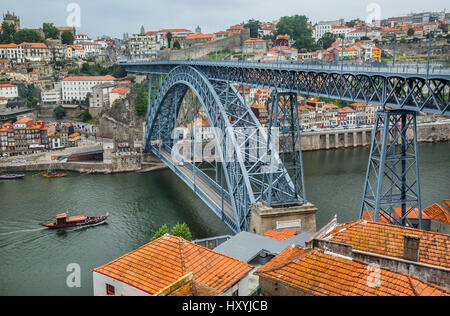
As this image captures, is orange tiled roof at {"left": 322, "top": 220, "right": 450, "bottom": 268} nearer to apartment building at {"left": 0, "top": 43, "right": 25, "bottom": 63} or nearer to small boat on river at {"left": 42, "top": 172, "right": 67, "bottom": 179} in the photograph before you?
small boat on river at {"left": 42, "top": 172, "right": 67, "bottom": 179}

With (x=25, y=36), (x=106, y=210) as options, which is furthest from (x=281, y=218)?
(x=25, y=36)

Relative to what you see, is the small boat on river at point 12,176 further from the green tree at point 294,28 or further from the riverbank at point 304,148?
the green tree at point 294,28

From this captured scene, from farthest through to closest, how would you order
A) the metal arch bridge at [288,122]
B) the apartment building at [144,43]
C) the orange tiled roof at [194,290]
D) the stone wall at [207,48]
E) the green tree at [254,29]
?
the green tree at [254,29], the apartment building at [144,43], the stone wall at [207,48], the metal arch bridge at [288,122], the orange tiled roof at [194,290]

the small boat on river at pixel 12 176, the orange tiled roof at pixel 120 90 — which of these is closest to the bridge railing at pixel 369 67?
the small boat on river at pixel 12 176

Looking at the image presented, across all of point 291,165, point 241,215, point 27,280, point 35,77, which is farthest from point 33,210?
point 35,77

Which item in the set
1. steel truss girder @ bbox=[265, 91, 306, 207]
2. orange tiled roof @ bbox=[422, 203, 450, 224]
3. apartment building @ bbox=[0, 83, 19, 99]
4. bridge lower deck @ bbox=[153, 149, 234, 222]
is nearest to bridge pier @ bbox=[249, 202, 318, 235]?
steel truss girder @ bbox=[265, 91, 306, 207]

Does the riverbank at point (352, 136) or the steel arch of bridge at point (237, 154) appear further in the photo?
the riverbank at point (352, 136)

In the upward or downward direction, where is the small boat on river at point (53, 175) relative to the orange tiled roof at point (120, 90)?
downward

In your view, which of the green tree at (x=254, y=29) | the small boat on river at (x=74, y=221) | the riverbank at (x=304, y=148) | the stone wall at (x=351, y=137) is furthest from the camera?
the green tree at (x=254, y=29)

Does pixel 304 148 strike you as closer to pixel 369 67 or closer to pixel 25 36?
pixel 369 67
